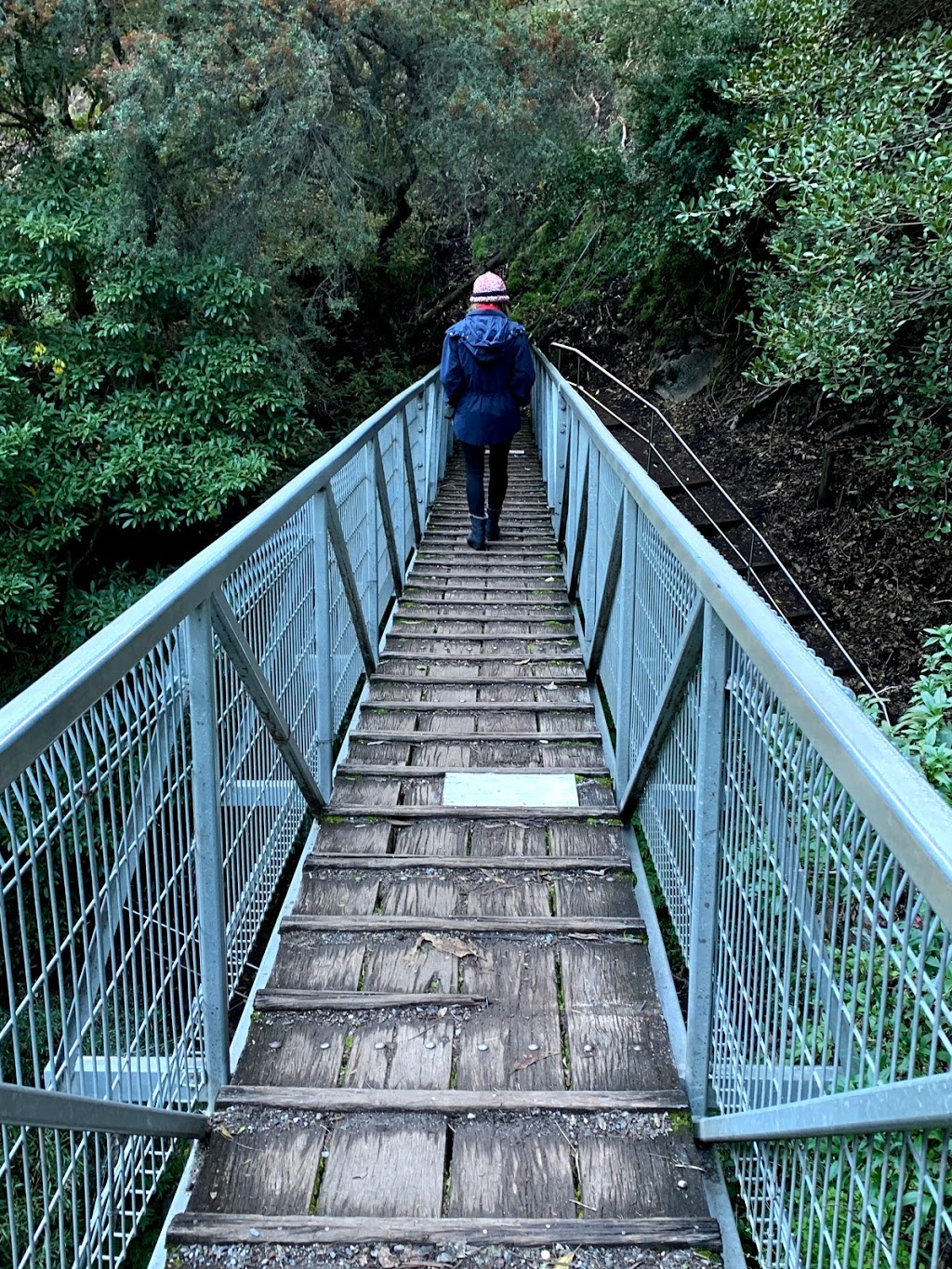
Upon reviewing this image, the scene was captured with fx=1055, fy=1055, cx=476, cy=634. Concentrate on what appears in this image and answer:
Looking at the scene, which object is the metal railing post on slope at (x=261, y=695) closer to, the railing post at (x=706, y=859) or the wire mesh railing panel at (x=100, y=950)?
the wire mesh railing panel at (x=100, y=950)

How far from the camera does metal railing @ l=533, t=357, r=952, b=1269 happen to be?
3.77ft

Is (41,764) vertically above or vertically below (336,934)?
above

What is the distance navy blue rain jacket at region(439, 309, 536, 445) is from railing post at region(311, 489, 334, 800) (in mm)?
3142

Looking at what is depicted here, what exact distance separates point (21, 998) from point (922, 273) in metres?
6.26

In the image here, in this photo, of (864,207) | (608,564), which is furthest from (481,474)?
(608,564)

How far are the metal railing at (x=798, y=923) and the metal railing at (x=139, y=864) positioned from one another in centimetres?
103

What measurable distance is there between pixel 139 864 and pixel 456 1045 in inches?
37.4

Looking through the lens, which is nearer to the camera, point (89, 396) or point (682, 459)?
point (89, 396)

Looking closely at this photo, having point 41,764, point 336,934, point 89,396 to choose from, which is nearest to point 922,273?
point 336,934

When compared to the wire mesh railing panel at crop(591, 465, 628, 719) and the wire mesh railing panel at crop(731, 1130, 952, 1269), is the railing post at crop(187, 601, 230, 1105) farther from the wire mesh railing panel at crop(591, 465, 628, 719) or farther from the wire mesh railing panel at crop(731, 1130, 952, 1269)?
the wire mesh railing panel at crop(591, 465, 628, 719)

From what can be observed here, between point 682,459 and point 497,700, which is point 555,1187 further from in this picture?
point 682,459

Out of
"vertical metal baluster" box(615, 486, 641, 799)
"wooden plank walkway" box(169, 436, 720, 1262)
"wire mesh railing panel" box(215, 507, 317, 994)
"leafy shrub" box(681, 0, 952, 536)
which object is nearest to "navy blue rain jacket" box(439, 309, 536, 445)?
"leafy shrub" box(681, 0, 952, 536)

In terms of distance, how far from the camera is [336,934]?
9.50ft

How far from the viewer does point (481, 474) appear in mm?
7074
